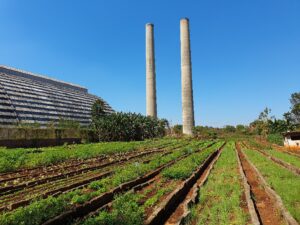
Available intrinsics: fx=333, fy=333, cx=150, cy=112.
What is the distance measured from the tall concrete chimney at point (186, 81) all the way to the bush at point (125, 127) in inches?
279

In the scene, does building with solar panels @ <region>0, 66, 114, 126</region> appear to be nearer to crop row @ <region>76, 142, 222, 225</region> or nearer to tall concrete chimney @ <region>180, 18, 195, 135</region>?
tall concrete chimney @ <region>180, 18, 195, 135</region>

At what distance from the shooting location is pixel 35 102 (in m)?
60.4

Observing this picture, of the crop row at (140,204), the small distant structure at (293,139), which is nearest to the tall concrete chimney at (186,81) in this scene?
the small distant structure at (293,139)

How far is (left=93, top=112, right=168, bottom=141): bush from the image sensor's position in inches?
2196

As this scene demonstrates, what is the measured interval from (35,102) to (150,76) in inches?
917

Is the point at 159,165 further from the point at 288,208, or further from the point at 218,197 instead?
the point at 288,208

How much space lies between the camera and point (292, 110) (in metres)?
78.2

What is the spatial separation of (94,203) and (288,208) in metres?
Answer: 4.67

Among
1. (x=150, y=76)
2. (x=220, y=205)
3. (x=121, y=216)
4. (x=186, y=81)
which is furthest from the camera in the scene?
(x=150, y=76)

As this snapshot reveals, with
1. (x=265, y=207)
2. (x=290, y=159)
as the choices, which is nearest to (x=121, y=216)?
(x=265, y=207)

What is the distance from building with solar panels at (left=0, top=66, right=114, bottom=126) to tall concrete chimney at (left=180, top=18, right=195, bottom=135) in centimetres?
2212

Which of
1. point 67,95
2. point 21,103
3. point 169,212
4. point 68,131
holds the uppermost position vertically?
point 67,95

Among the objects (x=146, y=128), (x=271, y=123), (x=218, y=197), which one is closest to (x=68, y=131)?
(x=146, y=128)

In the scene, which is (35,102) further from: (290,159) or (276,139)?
(290,159)
